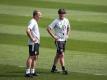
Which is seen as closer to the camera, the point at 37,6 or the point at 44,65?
the point at 44,65

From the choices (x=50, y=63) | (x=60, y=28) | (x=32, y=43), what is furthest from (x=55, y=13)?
(x=32, y=43)

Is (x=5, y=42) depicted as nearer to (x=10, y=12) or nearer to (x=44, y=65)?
(x=44, y=65)

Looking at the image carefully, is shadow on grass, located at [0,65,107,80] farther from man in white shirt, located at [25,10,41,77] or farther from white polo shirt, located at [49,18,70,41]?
white polo shirt, located at [49,18,70,41]

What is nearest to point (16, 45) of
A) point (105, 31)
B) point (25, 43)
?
point (25, 43)

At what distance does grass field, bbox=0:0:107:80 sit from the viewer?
15.7 meters

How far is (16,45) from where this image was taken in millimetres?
19734

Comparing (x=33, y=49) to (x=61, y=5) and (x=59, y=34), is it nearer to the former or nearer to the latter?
(x=59, y=34)

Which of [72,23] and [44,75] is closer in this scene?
[44,75]

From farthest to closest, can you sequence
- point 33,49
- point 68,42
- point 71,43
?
point 68,42
point 71,43
point 33,49

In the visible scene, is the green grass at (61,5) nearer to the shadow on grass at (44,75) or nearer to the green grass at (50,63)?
the green grass at (50,63)

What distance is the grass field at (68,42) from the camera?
620 inches

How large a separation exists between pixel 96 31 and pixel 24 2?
26.5 feet

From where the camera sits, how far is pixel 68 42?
20438 mm

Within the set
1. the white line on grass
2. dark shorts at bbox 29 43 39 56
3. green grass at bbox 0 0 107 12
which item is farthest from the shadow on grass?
green grass at bbox 0 0 107 12
